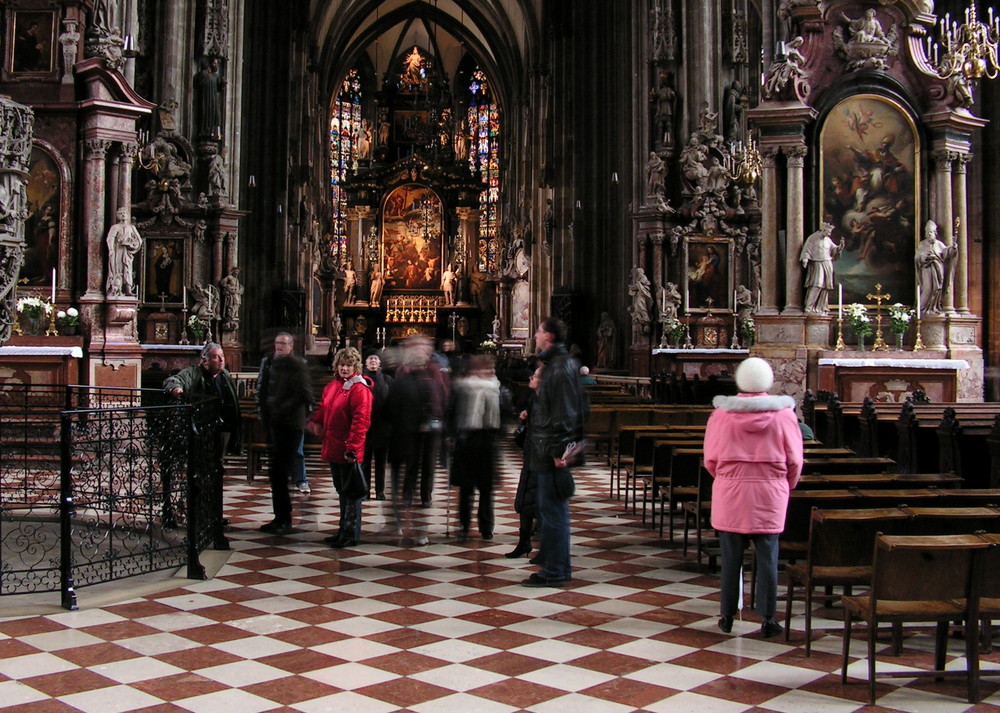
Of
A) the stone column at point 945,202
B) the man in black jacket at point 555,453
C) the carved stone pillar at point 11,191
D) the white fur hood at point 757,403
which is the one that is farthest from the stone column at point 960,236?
the carved stone pillar at point 11,191

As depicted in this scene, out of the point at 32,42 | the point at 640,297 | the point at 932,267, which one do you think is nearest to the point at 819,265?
the point at 932,267

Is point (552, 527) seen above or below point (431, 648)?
above

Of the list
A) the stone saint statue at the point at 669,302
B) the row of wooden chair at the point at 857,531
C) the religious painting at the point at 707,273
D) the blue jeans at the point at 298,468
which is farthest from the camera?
the religious painting at the point at 707,273

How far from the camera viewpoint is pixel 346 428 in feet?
27.9

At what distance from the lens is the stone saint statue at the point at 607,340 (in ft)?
95.6

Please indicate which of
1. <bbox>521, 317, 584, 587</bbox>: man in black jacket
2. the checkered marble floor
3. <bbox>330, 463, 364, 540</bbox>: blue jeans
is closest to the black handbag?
<bbox>330, 463, 364, 540</bbox>: blue jeans

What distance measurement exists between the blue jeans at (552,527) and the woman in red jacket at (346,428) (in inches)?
70.8

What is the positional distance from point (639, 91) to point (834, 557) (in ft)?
74.5

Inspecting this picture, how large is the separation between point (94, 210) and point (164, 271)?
8972 mm

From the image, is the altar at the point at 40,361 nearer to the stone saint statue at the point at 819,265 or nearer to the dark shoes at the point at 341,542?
the dark shoes at the point at 341,542

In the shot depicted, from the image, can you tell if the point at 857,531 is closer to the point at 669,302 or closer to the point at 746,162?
the point at 746,162

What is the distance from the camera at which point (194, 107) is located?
76.8 ft

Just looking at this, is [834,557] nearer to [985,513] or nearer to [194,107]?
[985,513]

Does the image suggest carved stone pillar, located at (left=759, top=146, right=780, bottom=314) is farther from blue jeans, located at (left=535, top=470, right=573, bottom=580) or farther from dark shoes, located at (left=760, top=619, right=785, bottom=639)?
dark shoes, located at (left=760, top=619, right=785, bottom=639)
